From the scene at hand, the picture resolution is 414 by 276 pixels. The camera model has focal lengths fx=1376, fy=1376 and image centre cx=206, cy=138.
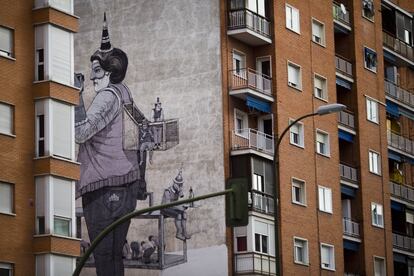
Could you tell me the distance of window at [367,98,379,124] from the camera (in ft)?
232

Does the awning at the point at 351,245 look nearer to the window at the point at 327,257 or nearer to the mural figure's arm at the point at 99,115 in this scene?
the window at the point at 327,257

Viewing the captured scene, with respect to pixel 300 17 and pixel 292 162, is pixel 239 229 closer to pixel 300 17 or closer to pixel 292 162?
pixel 292 162

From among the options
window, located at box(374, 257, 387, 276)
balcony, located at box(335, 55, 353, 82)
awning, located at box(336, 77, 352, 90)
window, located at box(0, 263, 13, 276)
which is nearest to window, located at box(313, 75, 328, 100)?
balcony, located at box(335, 55, 353, 82)

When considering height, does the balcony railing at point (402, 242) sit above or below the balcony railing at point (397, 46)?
below

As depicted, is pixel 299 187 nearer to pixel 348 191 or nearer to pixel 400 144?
pixel 348 191

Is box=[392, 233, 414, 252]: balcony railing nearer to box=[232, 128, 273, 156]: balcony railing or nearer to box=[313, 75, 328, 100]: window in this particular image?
box=[313, 75, 328, 100]: window

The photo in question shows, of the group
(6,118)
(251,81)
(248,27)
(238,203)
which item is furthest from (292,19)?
(238,203)

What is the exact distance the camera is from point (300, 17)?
6481 centimetres

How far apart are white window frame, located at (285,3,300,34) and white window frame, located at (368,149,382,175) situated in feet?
29.3

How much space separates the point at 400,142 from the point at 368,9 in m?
7.84

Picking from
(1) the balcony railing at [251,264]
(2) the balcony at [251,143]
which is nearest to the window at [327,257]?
(1) the balcony railing at [251,264]

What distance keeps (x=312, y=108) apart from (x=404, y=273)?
13.2 metres

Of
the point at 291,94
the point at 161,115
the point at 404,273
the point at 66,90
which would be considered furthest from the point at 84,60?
the point at 404,273

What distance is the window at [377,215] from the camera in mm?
69188
